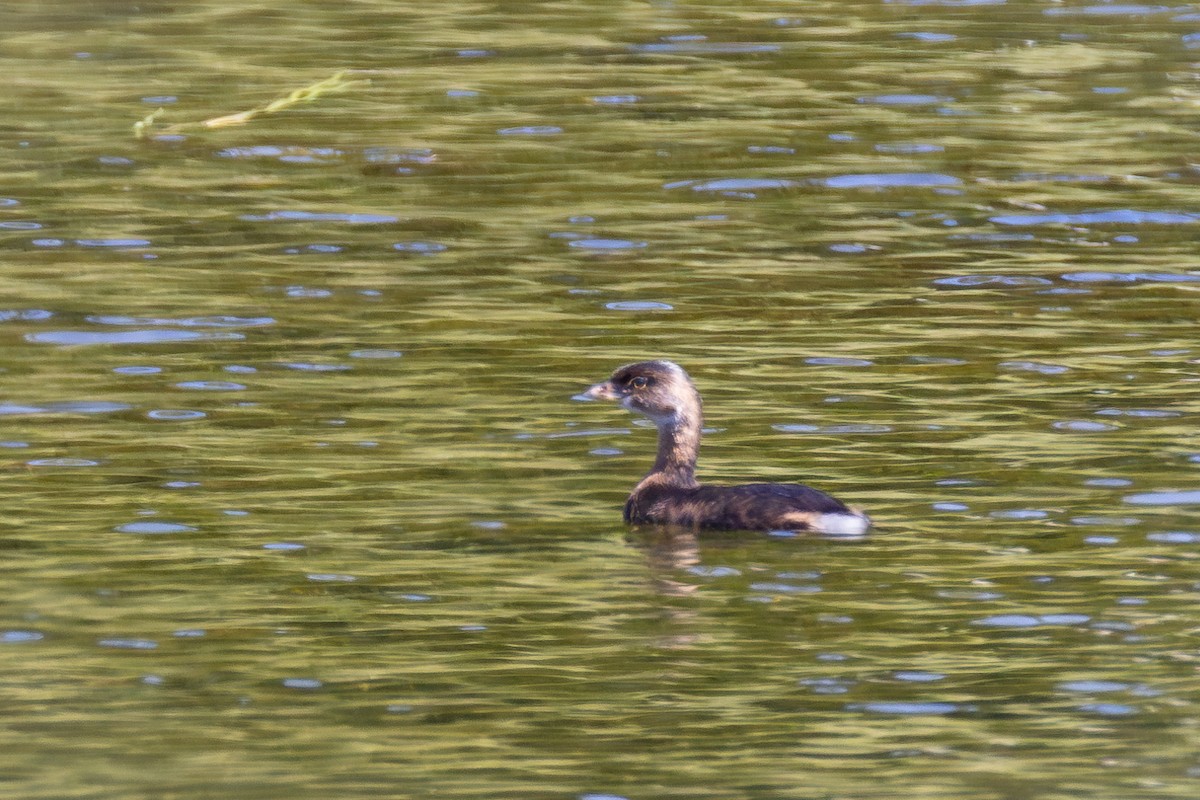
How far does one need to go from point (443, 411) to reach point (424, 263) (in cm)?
380

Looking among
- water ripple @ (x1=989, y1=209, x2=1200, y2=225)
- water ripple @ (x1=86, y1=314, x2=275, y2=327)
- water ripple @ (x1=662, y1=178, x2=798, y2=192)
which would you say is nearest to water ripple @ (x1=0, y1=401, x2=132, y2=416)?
water ripple @ (x1=86, y1=314, x2=275, y2=327)

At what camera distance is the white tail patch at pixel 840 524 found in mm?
12039

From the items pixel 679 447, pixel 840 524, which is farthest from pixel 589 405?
pixel 840 524

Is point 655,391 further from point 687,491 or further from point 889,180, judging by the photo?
point 889,180

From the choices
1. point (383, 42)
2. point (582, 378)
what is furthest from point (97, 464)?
point (383, 42)

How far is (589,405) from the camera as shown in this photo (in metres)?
15.4

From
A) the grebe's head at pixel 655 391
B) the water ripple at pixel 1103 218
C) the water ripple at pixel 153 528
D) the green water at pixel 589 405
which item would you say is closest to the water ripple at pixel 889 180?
the green water at pixel 589 405

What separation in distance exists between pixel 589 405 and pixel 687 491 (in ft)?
8.38

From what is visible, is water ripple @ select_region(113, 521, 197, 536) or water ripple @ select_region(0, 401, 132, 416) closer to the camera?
water ripple @ select_region(113, 521, 197, 536)

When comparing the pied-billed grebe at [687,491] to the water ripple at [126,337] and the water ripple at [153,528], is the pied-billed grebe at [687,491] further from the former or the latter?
the water ripple at [126,337]

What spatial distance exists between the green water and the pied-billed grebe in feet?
0.50

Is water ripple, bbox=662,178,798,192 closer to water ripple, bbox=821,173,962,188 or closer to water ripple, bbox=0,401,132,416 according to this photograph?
water ripple, bbox=821,173,962,188

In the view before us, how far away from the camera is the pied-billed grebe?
12125 millimetres

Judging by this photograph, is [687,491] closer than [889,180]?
Yes
